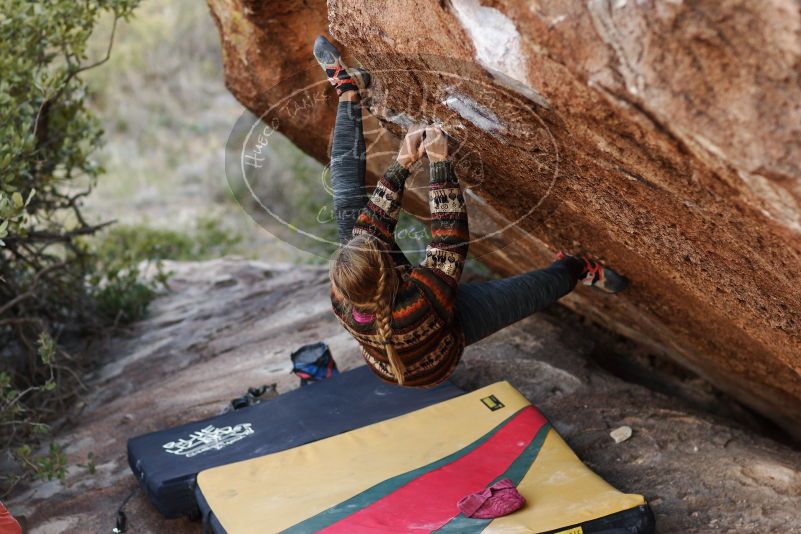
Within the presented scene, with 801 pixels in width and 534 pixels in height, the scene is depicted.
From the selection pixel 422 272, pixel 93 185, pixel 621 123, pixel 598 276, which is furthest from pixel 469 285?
pixel 93 185

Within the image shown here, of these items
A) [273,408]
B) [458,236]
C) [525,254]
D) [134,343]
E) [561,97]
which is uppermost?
[561,97]

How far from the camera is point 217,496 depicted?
2816 millimetres

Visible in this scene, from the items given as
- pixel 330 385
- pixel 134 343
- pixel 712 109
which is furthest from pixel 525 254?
pixel 134 343

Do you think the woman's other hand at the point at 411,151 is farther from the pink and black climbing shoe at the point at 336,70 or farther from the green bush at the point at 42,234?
the green bush at the point at 42,234

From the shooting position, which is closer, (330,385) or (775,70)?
(775,70)

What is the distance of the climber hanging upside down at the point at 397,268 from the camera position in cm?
226

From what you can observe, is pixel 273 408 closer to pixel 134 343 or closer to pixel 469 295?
pixel 469 295

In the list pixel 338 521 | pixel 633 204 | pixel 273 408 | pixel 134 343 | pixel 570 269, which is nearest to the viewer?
pixel 633 204

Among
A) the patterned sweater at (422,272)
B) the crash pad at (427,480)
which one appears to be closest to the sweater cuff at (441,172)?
the patterned sweater at (422,272)

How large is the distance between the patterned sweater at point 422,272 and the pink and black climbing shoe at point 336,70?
34 centimetres

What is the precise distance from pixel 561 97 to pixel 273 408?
2.09 metres

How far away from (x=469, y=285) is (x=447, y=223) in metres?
0.37

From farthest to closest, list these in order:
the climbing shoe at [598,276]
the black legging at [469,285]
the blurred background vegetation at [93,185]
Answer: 1. the blurred background vegetation at [93,185]
2. the climbing shoe at [598,276]
3. the black legging at [469,285]

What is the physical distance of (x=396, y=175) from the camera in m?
2.42
